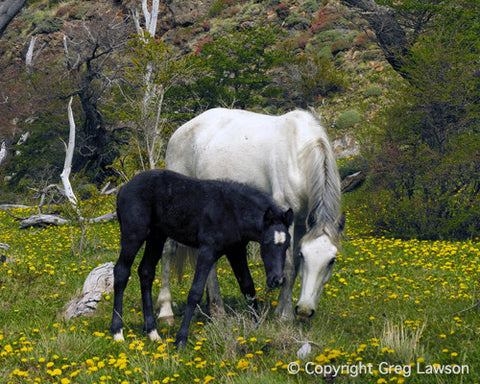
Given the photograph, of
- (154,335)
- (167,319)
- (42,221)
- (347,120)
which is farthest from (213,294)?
(347,120)

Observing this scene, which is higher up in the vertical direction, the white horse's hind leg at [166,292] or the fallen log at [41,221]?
the white horse's hind leg at [166,292]

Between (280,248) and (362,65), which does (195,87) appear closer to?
(362,65)

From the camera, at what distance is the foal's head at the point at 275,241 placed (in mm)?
4777

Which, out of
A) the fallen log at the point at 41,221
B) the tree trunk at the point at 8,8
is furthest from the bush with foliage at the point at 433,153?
the fallen log at the point at 41,221

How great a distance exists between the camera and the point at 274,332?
495cm

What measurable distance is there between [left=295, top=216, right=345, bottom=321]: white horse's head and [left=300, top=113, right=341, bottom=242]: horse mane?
3.2 inches

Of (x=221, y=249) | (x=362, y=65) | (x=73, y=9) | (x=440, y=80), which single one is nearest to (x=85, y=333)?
(x=221, y=249)

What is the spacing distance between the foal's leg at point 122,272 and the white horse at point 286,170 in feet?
3.27

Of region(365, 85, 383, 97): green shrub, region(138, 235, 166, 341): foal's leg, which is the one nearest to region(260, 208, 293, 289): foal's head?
region(138, 235, 166, 341): foal's leg

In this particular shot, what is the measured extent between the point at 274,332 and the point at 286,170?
1.92 m

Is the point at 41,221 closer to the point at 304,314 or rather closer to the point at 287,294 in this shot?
the point at 287,294

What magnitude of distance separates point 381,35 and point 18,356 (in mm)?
16258

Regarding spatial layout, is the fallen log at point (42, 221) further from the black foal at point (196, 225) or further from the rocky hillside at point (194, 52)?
the black foal at point (196, 225)

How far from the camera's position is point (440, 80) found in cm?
1269
